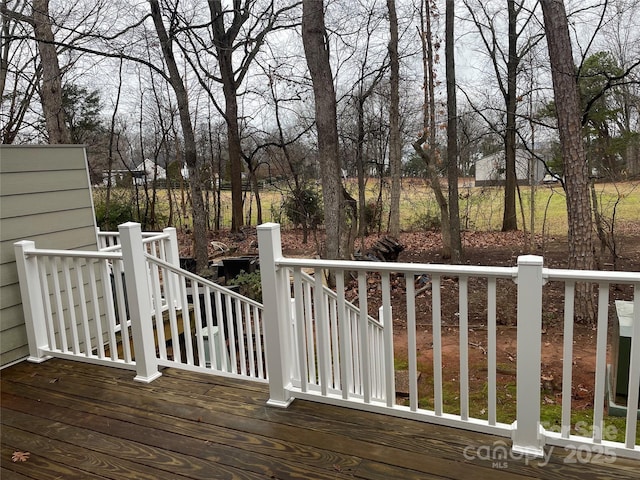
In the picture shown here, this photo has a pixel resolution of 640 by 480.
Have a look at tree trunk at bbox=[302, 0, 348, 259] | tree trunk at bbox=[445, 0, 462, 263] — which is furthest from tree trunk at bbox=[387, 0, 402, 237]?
tree trunk at bbox=[302, 0, 348, 259]

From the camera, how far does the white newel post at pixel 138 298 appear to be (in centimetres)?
275

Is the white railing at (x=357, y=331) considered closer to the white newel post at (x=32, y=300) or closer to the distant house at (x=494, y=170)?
the white newel post at (x=32, y=300)

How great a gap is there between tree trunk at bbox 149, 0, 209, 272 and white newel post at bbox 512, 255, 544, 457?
698 centimetres

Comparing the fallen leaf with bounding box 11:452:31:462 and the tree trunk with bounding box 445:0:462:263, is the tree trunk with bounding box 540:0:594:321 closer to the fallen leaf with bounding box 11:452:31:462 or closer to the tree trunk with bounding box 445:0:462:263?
the tree trunk with bounding box 445:0:462:263

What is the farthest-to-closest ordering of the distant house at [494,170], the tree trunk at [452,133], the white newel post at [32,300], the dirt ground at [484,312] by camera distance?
1. the distant house at [494,170]
2. the tree trunk at [452,133]
3. the dirt ground at [484,312]
4. the white newel post at [32,300]

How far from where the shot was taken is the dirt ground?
15.6 ft

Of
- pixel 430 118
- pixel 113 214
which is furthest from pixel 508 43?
pixel 113 214

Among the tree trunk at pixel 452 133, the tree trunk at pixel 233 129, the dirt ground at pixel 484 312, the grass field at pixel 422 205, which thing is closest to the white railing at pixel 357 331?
the dirt ground at pixel 484 312

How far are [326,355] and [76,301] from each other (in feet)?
7.71

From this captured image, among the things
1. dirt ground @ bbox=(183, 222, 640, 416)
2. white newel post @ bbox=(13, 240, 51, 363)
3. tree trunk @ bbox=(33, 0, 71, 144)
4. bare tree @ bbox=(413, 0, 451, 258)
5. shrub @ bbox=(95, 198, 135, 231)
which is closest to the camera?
white newel post @ bbox=(13, 240, 51, 363)

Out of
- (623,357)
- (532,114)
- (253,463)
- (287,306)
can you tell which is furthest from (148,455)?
(532,114)

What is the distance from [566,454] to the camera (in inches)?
76.0

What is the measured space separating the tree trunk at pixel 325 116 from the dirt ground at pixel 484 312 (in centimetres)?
138

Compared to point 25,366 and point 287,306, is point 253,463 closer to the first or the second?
point 287,306
